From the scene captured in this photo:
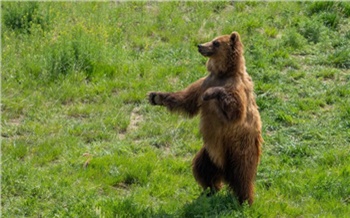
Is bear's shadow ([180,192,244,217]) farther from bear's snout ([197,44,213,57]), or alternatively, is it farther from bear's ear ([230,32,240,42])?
bear's ear ([230,32,240,42])

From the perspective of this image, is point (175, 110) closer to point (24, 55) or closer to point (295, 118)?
point (295, 118)

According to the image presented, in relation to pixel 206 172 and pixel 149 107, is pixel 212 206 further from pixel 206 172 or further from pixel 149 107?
pixel 149 107

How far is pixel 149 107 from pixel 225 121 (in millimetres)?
3074

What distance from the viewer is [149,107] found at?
1064cm

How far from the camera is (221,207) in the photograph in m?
8.00

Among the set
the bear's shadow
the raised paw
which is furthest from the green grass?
the raised paw

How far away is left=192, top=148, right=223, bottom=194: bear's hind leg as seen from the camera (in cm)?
832

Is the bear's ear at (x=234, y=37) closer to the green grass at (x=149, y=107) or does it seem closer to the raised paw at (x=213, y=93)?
the raised paw at (x=213, y=93)

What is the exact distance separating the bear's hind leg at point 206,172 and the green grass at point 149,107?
219 millimetres

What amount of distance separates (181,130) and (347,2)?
4818 millimetres

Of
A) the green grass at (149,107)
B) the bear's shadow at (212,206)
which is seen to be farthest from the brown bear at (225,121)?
the green grass at (149,107)

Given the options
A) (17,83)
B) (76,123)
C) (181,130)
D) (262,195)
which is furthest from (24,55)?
(262,195)

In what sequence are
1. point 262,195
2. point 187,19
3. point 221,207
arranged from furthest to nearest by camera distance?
point 187,19, point 262,195, point 221,207

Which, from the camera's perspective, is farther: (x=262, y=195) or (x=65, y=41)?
(x=65, y=41)
